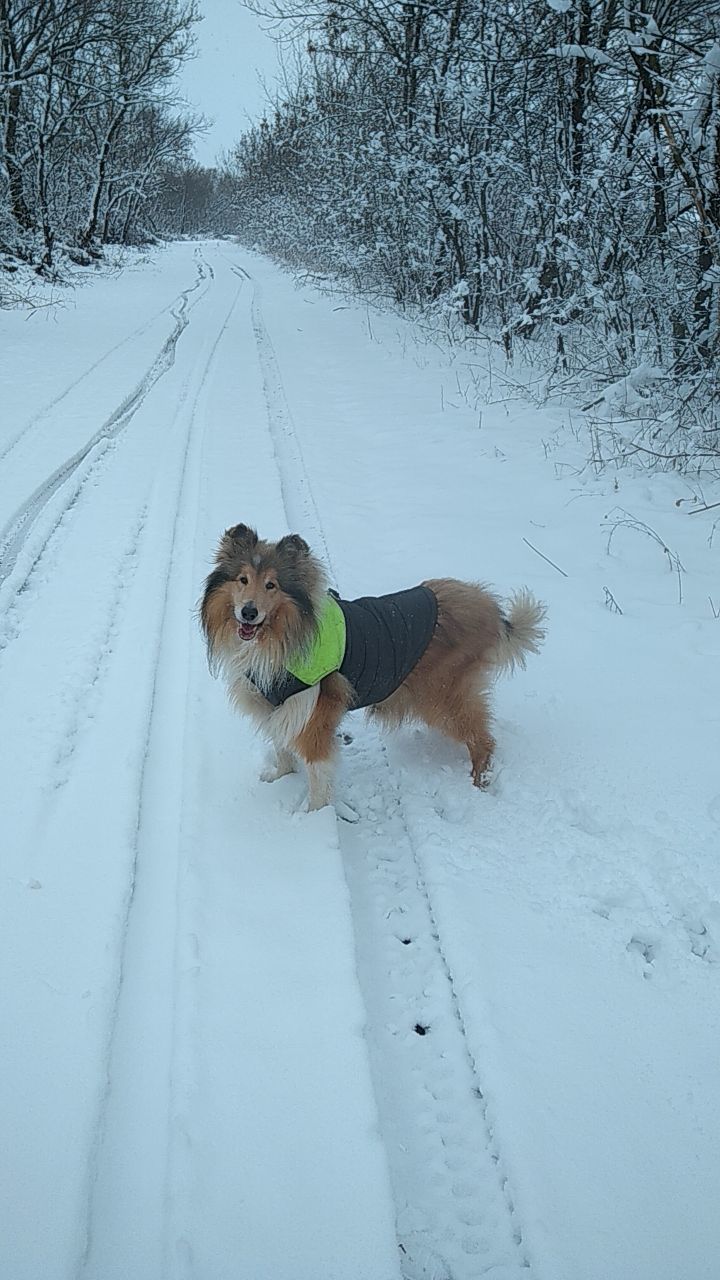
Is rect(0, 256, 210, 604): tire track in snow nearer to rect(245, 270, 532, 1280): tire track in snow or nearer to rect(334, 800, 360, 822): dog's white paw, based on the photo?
rect(334, 800, 360, 822): dog's white paw

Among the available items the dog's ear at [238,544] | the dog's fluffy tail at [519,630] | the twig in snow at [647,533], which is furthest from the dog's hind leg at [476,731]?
the twig in snow at [647,533]

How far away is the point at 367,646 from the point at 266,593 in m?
0.55

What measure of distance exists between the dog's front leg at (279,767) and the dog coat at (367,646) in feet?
1.32

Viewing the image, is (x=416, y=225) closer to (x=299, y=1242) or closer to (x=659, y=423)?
(x=659, y=423)

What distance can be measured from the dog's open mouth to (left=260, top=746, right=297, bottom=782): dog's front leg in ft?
2.38

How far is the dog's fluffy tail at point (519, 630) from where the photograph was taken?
3727 millimetres

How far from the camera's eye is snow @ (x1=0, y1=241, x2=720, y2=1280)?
1.91m

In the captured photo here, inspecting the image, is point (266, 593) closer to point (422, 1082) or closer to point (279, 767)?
point (279, 767)

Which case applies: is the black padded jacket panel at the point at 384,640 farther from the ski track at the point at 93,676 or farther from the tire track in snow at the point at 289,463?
the tire track in snow at the point at 289,463

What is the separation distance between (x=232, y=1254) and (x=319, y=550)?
4.59 meters

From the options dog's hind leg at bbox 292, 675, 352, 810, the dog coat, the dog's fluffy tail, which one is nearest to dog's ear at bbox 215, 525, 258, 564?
the dog coat

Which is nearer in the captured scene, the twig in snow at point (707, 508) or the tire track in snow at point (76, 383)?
the twig in snow at point (707, 508)

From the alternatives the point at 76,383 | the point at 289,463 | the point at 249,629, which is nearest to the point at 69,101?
the point at 76,383

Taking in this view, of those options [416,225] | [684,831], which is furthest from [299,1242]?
[416,225]
